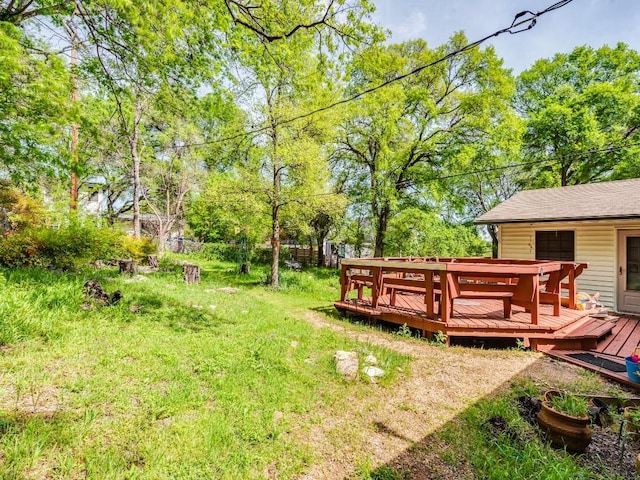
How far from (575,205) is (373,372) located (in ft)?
29.9

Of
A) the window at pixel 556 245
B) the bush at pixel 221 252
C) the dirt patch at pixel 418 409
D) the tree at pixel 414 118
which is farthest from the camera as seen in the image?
the bush at pixel 221 252

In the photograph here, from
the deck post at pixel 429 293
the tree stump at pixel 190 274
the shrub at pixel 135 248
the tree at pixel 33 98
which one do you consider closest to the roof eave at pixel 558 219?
the deck post at pixel 429 293

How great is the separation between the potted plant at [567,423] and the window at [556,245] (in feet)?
24.9

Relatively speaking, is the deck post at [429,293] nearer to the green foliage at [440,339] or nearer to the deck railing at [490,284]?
the deck railing at [490,284]

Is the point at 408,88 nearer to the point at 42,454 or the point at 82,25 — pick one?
the point at 82,25

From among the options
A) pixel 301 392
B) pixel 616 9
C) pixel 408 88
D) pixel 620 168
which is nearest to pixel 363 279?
pixel 301 392

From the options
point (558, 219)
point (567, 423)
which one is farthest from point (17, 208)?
point (558, 219)

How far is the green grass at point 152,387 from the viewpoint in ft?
7.26

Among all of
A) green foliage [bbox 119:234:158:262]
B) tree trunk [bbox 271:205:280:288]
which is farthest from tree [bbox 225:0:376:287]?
green foliage [bbox 119:234:158:262]

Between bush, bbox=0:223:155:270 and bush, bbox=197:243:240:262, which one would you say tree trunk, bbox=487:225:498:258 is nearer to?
bush, bbox=197:243:240:262

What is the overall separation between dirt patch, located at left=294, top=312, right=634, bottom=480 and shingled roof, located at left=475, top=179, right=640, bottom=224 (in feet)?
18.1

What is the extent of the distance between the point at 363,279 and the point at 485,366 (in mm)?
3150

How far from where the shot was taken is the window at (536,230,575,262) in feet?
28.4

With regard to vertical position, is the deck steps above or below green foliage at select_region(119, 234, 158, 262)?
below
